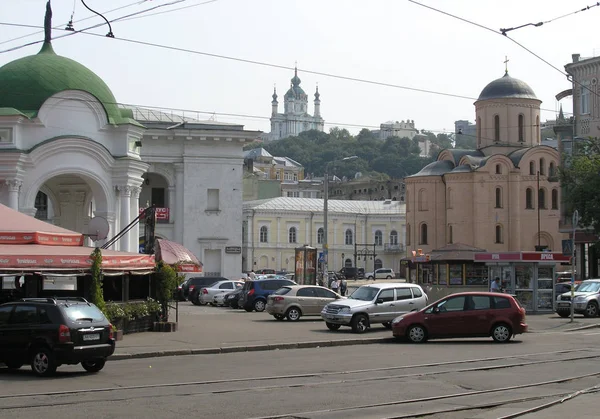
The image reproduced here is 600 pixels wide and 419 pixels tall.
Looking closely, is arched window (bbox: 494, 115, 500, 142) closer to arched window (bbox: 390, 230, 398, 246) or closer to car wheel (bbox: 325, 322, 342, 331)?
arched window (bbox: 390, 230, 398, 246)

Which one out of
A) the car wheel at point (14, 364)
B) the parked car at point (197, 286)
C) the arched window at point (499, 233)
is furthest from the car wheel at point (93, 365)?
the arched window at point (499, 233)

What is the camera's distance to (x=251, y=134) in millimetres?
55188

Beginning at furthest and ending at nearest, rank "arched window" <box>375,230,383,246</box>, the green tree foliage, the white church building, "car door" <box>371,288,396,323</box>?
1. "arched window" <box>375,230,383,246</box>
2. the green tree foliage
3. the white church building
4. "car door" <box>371,288,396,323</box>

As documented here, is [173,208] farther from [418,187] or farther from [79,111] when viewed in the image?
[418,187]

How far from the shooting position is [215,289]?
45.5 metres

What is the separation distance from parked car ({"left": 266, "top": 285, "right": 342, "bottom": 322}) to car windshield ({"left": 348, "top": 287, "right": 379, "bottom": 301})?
12.9 feet

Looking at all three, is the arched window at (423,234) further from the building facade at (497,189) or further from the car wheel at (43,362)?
the car wheel at (43,362)

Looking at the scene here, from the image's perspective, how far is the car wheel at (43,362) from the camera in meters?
16.3

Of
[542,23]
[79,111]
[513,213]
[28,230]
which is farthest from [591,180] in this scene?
[513,213]

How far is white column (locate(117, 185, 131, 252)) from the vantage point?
125ft

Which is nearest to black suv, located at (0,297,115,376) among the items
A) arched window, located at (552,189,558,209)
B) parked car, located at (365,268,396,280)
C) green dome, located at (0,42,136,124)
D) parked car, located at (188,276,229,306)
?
green dome, located at (0,42,136,124)

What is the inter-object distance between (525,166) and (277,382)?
71.5m

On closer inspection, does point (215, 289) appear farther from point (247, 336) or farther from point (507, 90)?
point (507, 90)

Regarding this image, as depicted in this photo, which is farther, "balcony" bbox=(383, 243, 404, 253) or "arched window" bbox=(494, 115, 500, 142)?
"balcony" bbox=(383, 243, 404, 253)
